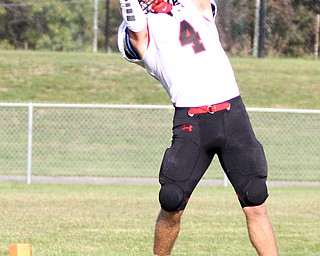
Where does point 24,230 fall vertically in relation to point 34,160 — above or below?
above

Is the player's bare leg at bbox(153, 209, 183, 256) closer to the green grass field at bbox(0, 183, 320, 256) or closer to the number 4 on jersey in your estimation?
the number 4 on jersey

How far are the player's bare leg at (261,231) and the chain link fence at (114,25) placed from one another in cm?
1855

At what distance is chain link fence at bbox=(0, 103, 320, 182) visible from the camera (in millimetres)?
17141

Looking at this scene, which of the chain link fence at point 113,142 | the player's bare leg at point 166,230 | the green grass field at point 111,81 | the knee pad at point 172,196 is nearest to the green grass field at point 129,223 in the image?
the player's bare leg at point 166,230

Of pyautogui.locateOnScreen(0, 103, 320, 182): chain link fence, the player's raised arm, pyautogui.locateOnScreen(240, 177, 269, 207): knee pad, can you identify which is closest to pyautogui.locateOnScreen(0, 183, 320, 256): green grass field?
pyautogui.locateOnScreen(240, 177, 269, 207): knee pad

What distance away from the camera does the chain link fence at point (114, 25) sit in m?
25.2

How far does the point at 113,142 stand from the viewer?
17719 mm

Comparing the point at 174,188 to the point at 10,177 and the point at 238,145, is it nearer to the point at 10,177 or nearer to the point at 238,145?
the point at 238,145

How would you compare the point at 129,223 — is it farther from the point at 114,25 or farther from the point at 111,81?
the point at 114,25

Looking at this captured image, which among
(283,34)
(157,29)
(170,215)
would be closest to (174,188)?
(170,215)

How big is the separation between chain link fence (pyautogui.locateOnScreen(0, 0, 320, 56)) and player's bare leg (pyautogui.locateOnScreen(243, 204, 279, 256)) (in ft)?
60.9

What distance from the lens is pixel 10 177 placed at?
16.6 meters

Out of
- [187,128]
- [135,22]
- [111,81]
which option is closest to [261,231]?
[187,128]

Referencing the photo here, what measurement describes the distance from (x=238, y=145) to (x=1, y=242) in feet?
10.6
